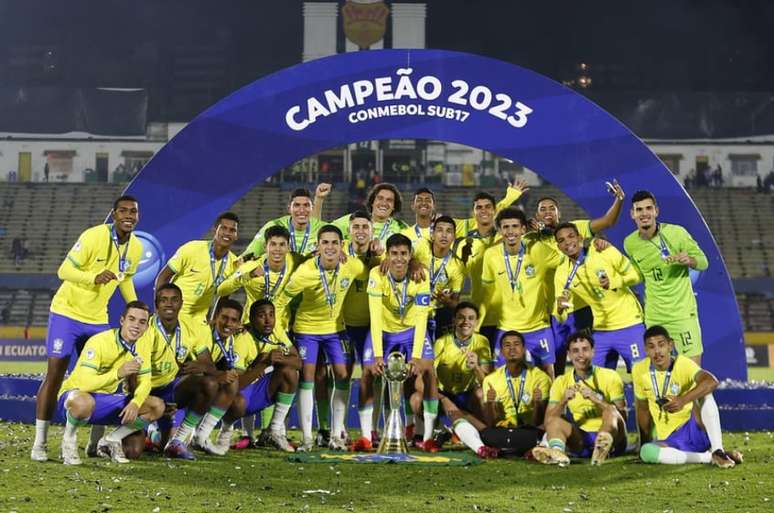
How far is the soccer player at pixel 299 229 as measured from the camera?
8930 millimetres

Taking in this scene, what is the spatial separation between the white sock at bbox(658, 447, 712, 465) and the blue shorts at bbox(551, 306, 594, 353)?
5.77ft

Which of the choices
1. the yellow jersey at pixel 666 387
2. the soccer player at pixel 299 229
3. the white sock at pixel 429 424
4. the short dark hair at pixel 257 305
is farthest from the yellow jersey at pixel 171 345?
the yellow jersey at pixel 666 387

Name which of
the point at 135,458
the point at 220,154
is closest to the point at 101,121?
the point at 220,154

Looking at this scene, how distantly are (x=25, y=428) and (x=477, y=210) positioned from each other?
4.14 m

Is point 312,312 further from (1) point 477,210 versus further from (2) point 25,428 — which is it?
(2) point 25,428

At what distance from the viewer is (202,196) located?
32.0 ft

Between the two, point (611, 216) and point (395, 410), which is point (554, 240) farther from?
point (395, 410)

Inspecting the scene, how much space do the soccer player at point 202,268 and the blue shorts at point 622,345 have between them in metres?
2.83

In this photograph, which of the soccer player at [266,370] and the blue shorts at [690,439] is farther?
the soccer player at [266,370]

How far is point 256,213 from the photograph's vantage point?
33.7 meters

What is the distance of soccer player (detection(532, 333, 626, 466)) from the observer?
778 centimetres

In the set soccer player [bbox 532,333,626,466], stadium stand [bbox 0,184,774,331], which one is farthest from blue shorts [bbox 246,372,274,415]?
stadium stand [bbox 0,184,774,331]

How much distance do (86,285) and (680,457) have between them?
4.18m

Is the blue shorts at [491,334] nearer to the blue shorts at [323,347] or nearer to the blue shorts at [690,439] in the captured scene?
the blue shorts at [323,347]
